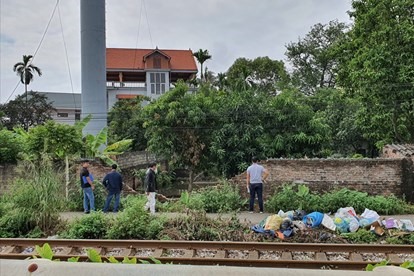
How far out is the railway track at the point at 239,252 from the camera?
23.2 feet

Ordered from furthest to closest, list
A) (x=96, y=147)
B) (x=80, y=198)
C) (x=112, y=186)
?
(x=96, y=147) < (x=80, y=198) < (x=112, y=186)

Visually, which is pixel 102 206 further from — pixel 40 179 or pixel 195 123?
pixel 195 123

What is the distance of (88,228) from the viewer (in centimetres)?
920

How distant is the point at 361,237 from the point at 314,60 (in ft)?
117

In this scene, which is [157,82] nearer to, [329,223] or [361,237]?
[329,223]

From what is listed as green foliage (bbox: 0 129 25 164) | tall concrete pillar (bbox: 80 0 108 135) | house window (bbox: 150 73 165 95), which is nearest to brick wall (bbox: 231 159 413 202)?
tall concrete pillar (bbox: 80 0 108 135)

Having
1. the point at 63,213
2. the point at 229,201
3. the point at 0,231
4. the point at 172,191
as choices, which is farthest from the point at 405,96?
the point at 0,231

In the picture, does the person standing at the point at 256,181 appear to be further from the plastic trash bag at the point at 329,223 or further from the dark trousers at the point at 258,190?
the plastic trash bag at the point at 329,223

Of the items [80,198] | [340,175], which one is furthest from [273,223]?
[80,198]

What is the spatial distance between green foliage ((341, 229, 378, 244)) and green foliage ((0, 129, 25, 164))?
14088 millimetres

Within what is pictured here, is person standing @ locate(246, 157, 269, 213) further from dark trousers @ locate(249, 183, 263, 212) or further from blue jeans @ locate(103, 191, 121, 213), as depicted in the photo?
blue jeans @ locate(103, 191, 121, 213)

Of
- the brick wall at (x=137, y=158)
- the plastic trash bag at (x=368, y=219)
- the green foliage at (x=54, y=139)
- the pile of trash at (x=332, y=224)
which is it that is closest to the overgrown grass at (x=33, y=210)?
the green foliage at (x=54, y=139)

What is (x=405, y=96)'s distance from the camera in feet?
57.6

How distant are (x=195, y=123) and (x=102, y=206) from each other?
7.72 meters
